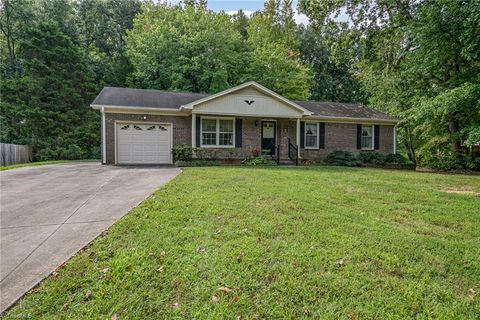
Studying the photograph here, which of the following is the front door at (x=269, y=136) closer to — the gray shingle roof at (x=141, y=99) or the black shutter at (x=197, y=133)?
the black shutter at (x=197, y=133)

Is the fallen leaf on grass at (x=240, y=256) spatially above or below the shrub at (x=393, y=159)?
below

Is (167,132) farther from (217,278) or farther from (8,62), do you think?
(8,62)

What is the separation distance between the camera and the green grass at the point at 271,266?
97.3 inches

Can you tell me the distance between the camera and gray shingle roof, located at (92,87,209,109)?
13500mm

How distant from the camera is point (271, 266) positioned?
305 centimetres

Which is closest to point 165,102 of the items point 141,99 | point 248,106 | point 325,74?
point 141,99

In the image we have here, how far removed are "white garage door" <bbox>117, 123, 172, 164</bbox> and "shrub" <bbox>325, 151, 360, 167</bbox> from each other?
854 centimetres

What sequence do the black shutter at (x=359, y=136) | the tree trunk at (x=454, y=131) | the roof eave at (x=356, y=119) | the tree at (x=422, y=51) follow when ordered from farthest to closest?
the black shutter at (x=359, y=136) < the roof eave at (x=356, y=119) < the tree trunk at (x=454, y=131) < the tree at (x=422, y=51)

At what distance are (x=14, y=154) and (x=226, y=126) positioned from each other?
1320cm

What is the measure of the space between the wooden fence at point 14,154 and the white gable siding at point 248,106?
37.6ft

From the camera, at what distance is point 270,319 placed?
92.8 inches

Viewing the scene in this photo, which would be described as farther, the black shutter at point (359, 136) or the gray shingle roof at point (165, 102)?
the black shutter at point (359, 136)

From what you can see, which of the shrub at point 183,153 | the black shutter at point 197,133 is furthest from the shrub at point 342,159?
the shrub at point 183,153

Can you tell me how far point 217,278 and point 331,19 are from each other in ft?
46.4
